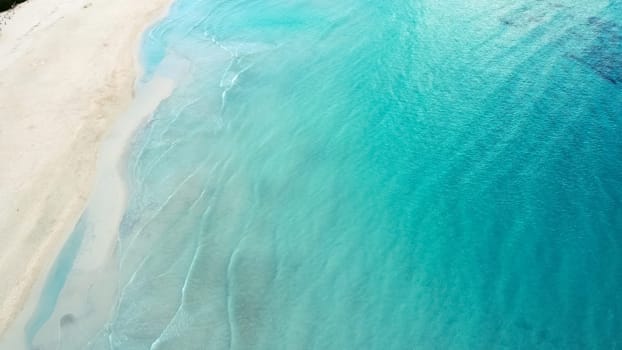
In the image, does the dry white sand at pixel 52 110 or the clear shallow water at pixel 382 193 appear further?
the dry white sand at pixel 52 110

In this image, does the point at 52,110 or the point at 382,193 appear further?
the point at 52,110

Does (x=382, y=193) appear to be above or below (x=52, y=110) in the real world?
below

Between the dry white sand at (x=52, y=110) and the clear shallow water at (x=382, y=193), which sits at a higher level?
the dry white sand at (x=52, y=110)

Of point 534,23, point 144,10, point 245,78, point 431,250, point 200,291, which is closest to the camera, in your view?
point 200,291

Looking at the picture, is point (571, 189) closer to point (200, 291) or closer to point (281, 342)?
point (281, 342)

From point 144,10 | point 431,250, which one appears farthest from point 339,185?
point 144,10
